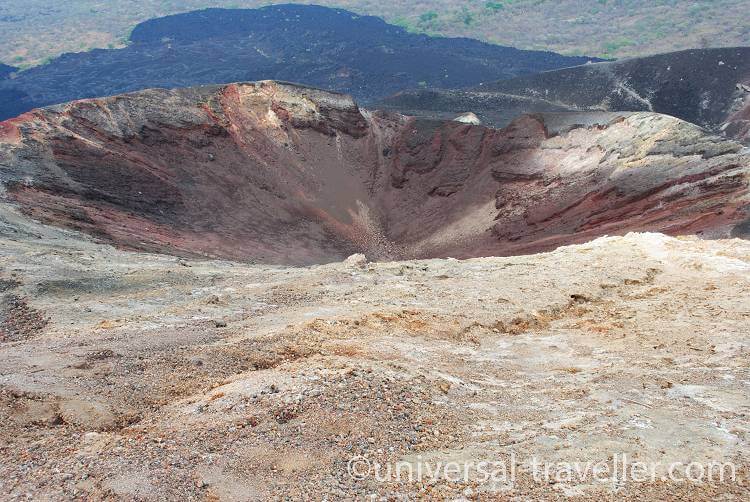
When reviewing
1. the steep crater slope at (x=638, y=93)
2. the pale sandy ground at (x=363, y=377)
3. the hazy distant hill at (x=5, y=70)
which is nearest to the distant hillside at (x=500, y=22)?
the hazy distant hill at (x=5, y=70)

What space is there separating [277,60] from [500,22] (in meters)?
54.2

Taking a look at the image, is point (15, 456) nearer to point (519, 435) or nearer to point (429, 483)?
point (429, 483)

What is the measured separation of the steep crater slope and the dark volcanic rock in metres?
24.4

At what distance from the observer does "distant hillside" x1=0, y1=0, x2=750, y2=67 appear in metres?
99.1

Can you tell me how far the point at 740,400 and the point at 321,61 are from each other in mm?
88637

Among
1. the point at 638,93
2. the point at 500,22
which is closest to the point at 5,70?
the point at 638,93

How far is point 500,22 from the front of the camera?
120250 millimetres

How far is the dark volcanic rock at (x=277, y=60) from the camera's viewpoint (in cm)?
7969

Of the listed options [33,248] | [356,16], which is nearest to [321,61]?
[356,16]

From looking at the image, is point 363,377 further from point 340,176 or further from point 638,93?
point 638,93

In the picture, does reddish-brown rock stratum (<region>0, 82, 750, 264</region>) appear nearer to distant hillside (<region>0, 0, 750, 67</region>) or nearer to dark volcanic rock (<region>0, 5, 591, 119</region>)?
dark volcanic rock (<region>0, 5, 591, 119</region>)

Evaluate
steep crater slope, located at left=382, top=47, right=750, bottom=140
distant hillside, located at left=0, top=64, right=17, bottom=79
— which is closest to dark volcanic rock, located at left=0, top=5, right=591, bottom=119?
distant hillside, located at left=0, top=64, right=17, bottom=79

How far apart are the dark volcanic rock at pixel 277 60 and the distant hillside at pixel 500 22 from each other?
38.1ft

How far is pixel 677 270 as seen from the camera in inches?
547
